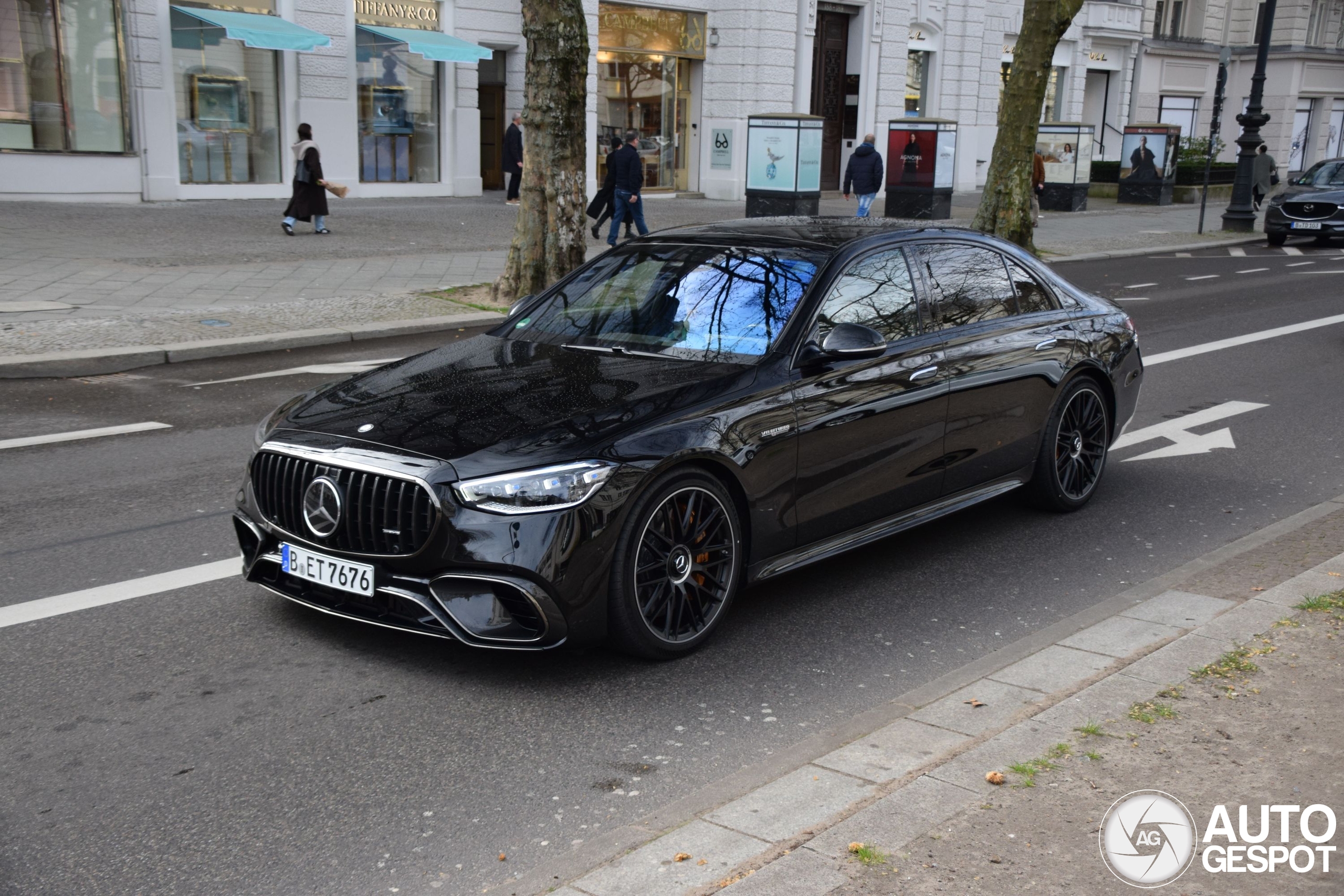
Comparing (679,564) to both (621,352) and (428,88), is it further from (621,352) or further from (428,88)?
(428,88)

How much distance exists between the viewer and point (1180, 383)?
11.2 meters

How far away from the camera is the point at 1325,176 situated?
1101 inches

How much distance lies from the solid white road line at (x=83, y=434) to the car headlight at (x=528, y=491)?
502 centimetres

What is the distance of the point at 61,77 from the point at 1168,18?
41.9m

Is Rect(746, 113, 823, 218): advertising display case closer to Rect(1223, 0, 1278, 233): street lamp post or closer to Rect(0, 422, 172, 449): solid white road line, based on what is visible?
Rect(1223, 0, 1278, 233): street lamp post

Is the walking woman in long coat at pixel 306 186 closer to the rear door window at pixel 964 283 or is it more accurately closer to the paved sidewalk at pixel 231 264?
the paved sidewalk at pixel 231 264

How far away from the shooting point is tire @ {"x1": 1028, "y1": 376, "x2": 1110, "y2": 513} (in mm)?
6883

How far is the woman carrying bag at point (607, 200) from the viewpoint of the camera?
21.1m

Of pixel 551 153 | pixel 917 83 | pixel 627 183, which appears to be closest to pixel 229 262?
pixel 551 153

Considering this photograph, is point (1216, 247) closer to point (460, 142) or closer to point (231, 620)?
point (460, 142)

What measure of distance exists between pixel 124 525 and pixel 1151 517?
5315 mm

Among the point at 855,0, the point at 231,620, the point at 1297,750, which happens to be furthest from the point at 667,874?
the point at 855,0

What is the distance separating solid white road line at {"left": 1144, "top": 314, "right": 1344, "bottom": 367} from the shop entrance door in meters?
20.9

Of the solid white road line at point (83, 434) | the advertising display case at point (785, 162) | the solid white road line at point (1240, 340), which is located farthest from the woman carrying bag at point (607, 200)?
the solid white road line at point (83, 434)
